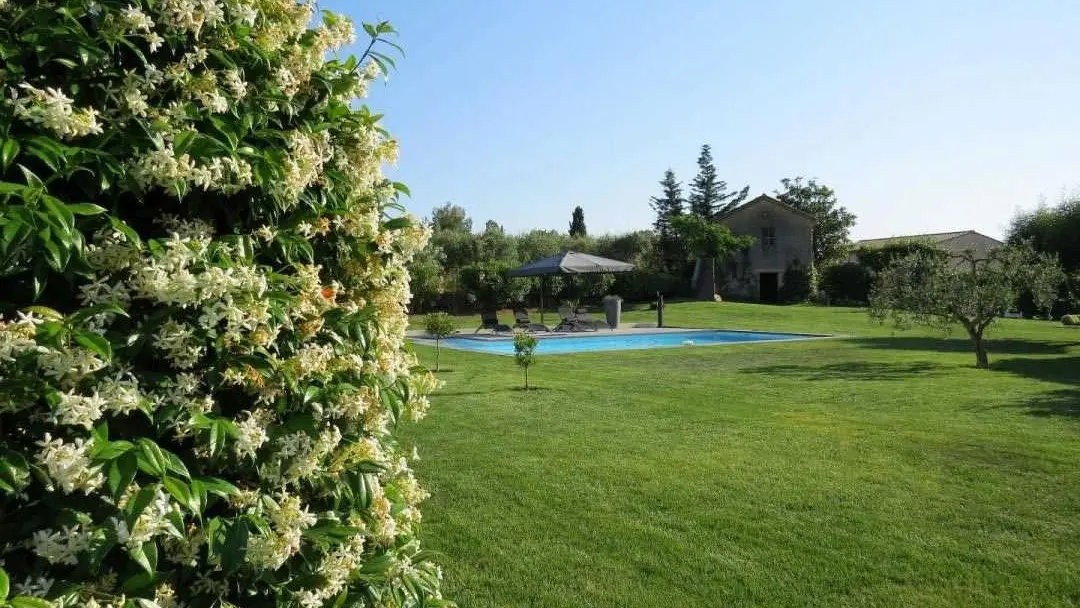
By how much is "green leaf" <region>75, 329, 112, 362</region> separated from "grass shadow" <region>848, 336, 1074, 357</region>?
19.9 metres

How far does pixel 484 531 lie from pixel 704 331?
22.0m

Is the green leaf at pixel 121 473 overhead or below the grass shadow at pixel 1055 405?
overhead

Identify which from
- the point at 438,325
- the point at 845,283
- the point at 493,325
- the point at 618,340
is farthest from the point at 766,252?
the point at 438,325

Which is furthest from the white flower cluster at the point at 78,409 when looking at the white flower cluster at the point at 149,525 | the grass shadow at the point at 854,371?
the grass shadow at the point at 854,371

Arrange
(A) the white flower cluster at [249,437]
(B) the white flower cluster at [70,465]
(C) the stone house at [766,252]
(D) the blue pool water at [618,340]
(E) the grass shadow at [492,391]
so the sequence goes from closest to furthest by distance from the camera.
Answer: (B) the white flower cluster at [70,465]
(A) the white flower cluster at [249,437]
(E) the grass shadow at [492,391]
(D) the blue pool water at [618,340]
(C) the stone house at [766,252]

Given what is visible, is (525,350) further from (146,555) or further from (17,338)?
(17,338)

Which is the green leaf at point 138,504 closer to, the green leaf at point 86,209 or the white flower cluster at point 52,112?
the green leaf at point 86,209

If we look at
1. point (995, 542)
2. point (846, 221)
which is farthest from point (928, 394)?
point (846, 221)

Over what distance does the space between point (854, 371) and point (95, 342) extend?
14671 mm

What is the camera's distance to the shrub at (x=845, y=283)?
3841 cm

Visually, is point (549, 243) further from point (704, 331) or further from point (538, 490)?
point (538, 490)

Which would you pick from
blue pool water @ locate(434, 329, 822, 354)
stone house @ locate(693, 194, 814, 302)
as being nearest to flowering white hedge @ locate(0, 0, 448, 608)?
blue pool water @ locate(434, 329, 822, 354)

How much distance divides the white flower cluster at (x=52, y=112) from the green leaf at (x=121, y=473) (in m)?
0.72

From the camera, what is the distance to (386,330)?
7.91ft
